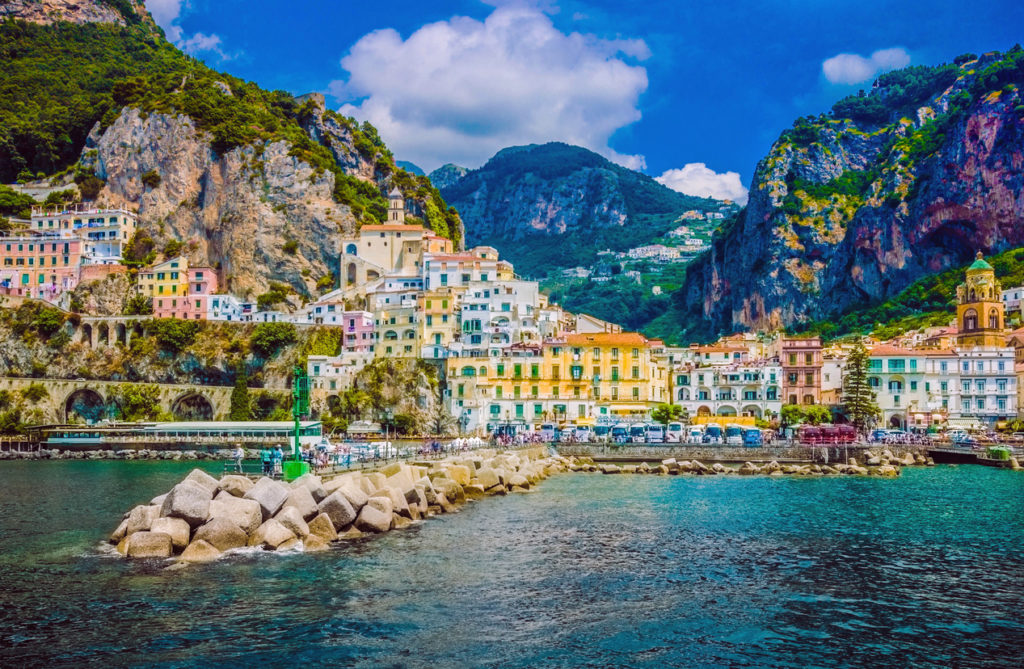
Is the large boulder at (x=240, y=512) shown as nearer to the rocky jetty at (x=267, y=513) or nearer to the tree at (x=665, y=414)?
the rocky jetty at (x=267, y=513)

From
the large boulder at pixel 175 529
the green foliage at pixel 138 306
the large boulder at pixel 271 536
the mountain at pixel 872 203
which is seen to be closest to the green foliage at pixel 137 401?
the green foliage at pixel 138 306

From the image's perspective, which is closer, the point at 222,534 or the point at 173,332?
the point at 222,534

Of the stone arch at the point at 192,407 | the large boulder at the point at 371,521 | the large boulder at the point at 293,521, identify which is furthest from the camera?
the stone arch at the point at 192,407

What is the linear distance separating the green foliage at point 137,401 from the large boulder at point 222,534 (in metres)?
57.2

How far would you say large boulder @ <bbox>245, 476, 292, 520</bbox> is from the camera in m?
26.7

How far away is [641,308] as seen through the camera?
18088cm

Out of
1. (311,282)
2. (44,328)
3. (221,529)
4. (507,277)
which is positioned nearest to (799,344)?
(507,277)

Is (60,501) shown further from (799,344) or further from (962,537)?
(799,344)

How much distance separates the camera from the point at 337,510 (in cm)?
2777

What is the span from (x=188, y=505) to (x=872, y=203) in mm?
116629

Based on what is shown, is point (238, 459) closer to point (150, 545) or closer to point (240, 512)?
point (240, 512)

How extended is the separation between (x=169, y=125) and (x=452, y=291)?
144 feet

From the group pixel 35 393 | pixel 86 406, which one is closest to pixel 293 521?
pixel 86 406

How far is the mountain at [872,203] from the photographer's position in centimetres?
11025
